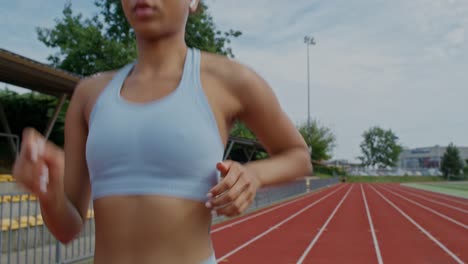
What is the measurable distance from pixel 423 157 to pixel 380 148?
2494cm

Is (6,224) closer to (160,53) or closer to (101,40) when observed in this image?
(160,53)

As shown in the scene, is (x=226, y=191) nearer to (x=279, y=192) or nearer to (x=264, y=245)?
A: (x=264, y=245)

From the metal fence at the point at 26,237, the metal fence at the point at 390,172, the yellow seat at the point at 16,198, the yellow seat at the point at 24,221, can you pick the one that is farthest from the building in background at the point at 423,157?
the yellow seat at the point at 16,198

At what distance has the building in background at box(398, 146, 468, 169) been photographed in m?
115

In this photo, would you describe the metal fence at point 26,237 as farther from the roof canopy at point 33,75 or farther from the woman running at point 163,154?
the roof canopy at point 33,75

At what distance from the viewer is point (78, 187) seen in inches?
49.7

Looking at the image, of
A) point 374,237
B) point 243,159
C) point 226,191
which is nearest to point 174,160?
point 226,191

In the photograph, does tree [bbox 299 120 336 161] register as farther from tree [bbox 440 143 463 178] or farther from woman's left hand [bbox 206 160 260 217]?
woman's left hand [bbox 206 160 260 217]

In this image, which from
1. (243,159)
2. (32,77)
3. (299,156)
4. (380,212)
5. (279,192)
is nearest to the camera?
(299,156)

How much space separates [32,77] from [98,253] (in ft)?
41.9

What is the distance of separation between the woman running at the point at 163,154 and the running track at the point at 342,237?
7909 mm

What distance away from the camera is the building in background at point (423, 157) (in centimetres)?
11488

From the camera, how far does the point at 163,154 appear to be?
3.48 ft

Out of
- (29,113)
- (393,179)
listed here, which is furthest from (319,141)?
(29,113)
